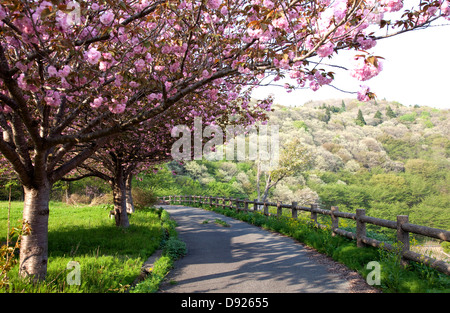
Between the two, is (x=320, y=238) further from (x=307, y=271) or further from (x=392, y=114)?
(x=392, y=114)

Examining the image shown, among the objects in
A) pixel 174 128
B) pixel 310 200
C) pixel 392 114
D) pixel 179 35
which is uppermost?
pixel 392 114

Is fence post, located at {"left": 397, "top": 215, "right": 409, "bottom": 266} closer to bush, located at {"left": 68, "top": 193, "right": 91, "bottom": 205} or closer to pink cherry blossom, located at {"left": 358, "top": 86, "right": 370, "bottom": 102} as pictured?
pink cherry blossom, located at {"left": 358, "top": 86, "right": 370, "bottom": 102}

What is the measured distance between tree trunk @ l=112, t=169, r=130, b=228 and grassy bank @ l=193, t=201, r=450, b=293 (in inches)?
244

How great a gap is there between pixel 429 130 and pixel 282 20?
88.4 meters

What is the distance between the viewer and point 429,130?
76062 millimetres

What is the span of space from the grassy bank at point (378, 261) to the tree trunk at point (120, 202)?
6.19 metres

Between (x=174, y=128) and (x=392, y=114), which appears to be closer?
(x=174, y=128)

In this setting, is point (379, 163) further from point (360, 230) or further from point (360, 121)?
point (360, 230)

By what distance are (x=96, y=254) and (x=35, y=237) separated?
284 cm

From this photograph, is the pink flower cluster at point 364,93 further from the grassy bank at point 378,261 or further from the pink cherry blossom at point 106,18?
the pink cherry blossom at point 106,18

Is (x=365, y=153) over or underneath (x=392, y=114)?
underneath

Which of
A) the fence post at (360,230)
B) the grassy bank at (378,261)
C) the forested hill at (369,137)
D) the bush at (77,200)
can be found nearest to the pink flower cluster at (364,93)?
the grassy bank at (378,261)
